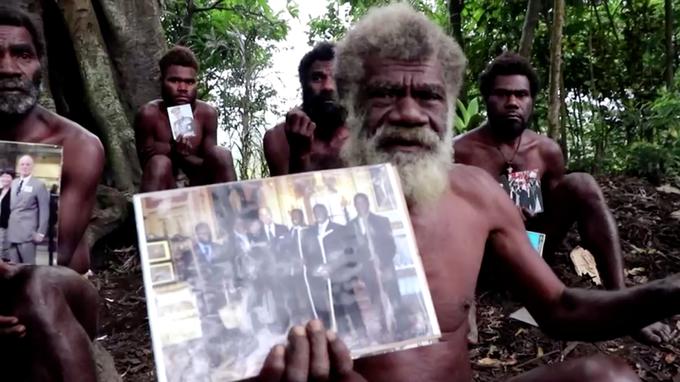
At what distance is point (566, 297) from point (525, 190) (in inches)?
79.8

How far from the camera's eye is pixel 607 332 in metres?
1.83

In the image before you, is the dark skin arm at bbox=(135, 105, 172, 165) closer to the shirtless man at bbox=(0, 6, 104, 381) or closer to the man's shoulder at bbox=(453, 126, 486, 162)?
the shirtless man at bbox=(0, 6, 104, 381)

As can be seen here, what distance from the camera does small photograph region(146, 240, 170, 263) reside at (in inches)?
53.6

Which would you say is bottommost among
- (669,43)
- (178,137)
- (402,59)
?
(402,59)

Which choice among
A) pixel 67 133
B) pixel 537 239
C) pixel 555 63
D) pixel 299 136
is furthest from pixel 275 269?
pixel 555 63

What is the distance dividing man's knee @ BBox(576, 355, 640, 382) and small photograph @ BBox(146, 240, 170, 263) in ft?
3.34

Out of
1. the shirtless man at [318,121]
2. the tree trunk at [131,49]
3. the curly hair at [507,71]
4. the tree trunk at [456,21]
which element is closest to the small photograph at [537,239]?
the curly hair at [507,71]

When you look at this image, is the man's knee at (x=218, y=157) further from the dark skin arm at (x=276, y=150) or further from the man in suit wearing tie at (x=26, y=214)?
the man in suit wearing tie at (x=26, y=214)

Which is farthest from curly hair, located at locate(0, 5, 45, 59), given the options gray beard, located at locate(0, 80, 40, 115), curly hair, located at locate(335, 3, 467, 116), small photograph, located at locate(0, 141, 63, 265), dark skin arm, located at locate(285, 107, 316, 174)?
curly hair, located at locate(335, 3, 467, 116)

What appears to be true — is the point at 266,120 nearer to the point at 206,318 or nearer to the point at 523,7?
the point at 523,7

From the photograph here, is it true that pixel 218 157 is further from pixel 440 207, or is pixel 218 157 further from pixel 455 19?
pixel 455 19

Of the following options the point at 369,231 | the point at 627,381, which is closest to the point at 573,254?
the point at 627,381

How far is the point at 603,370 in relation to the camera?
1570 millimetres

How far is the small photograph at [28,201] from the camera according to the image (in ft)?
6.58
